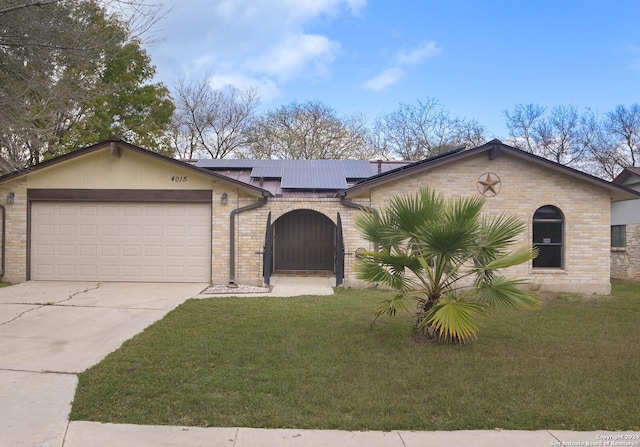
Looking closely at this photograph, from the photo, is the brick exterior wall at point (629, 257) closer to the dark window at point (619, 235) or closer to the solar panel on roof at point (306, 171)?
the dark window at point (619, 235)

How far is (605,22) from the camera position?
14438 millimetres

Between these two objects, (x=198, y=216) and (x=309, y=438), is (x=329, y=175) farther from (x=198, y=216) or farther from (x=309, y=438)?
(x=309, y=438)

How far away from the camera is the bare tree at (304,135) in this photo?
29.5 meters

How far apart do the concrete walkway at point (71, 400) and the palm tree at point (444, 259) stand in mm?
2322

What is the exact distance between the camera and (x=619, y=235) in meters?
18.3

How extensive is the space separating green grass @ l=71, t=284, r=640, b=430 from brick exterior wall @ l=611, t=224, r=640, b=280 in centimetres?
1069

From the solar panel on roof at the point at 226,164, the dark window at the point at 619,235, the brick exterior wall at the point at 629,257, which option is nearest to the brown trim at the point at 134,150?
the solar panel on roof at the point at 226,164

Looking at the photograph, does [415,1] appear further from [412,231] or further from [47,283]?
[47,283]

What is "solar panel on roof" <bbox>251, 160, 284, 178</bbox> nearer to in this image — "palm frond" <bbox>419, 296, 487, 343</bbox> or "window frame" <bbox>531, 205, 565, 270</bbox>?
"window frame" <bbox>531, 205, 565, 270</bbox>

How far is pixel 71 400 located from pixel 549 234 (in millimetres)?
12387

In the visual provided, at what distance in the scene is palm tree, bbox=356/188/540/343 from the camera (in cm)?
640

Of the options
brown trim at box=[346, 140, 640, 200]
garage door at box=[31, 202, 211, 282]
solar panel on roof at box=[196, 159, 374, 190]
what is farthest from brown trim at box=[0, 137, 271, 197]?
brown trim at box=[346, 140, 640, 200]

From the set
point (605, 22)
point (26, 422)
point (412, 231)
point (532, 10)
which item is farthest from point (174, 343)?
point (605, 22)

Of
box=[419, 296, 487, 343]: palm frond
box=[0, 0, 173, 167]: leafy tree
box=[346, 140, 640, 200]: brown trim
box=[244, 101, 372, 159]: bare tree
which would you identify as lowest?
box=[419, 296, 487, 343]: palm frond
